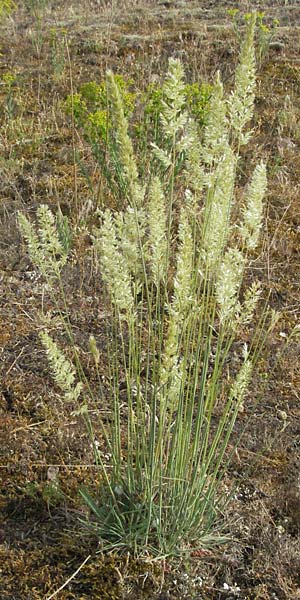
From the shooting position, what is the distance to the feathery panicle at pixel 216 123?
160 centimetres

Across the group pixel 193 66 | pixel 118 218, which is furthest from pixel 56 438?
pixel 193 66

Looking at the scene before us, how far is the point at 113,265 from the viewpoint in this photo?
1814 millimetres

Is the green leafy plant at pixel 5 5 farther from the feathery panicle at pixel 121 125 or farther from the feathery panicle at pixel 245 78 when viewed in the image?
the feathery panicle at pixel 121 125

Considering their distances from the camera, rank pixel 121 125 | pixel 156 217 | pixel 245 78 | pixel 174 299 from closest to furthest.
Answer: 1. pixel 121 125
2. pixel 245 78
3. pixel 156 217
4. pixel 174 299

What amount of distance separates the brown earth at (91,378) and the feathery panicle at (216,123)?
104cm

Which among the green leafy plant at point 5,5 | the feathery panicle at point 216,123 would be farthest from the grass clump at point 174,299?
the green leafy plant at point 5,5

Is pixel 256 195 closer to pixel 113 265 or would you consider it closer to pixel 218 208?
pixel 218 208

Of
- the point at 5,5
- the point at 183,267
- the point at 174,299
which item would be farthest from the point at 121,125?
the point at 5,5

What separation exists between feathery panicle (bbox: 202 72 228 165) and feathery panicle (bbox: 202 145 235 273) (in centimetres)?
3

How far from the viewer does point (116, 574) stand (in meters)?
2.33

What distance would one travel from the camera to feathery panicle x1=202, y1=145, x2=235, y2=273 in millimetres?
1719

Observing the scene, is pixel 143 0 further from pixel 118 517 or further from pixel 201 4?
pixel 118 517

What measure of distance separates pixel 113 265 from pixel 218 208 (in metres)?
0.34

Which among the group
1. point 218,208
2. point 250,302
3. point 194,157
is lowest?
point 250,302
